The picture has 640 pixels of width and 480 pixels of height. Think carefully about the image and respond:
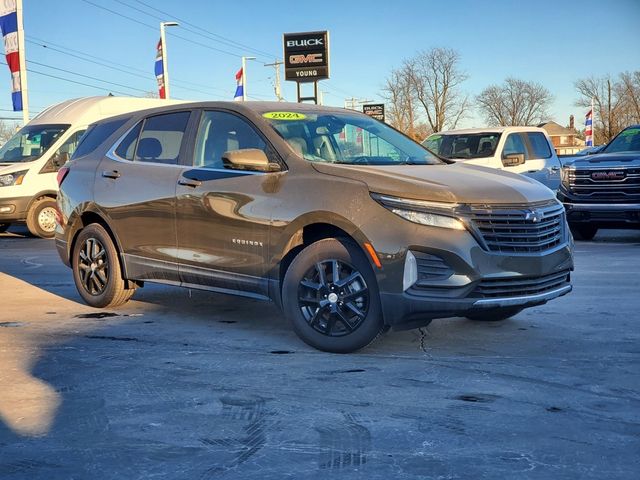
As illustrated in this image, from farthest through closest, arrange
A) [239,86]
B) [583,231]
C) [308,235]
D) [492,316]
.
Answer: [239,86]
[583,231]
[492,316]
[308,235]

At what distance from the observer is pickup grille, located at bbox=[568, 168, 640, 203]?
11516 millimetres

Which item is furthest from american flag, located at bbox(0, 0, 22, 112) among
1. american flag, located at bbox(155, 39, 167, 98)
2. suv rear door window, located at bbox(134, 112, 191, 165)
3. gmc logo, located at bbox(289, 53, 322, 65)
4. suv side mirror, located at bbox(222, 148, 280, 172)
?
suv side mirror, located at bbox(222, 148, 280, 172)

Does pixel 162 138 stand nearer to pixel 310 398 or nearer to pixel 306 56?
pixel 310 398

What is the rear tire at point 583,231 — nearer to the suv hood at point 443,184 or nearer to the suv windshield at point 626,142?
the suv windshield at point 626,142

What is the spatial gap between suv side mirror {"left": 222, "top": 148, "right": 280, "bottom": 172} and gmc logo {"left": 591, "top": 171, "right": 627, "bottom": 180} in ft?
25.6

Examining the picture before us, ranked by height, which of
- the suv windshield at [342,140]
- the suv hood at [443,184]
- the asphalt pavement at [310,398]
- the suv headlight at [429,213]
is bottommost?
the asphalt pavement at [310,398]

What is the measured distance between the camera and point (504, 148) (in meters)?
13.9

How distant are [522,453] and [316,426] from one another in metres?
0.98

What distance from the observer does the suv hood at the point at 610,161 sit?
1166 cm

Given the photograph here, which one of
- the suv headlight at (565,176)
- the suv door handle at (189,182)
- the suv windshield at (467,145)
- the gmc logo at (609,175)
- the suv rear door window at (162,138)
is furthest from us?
the suv windshield at (467,145)

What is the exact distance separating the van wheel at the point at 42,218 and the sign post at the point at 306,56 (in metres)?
13.3

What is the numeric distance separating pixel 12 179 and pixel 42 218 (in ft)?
3.06

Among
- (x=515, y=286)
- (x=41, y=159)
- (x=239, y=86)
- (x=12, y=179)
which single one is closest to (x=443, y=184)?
(x=515, y=286)

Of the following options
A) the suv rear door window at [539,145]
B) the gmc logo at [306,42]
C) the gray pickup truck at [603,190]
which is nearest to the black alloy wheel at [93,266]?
the gray pickup truck at [603,190]
